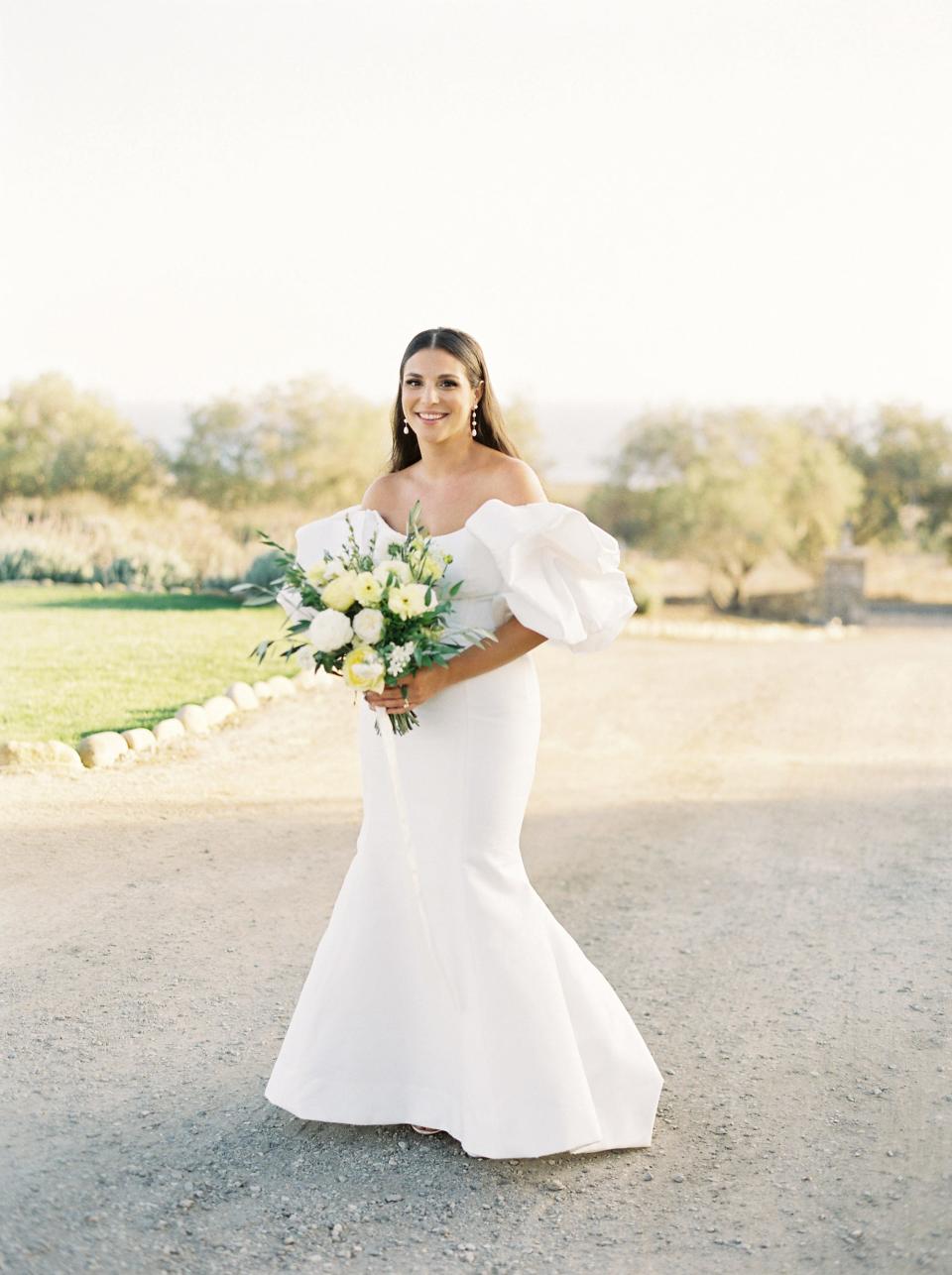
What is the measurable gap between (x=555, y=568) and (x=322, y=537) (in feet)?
1.94

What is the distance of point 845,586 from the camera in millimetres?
22547

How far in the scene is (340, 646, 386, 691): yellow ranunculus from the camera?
2.85 metres

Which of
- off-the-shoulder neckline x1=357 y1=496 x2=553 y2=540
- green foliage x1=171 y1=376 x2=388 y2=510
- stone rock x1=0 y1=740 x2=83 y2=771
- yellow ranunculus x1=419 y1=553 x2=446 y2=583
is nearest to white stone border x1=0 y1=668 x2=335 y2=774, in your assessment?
stone rock x1=0 y1=740 x2=83 y2=771

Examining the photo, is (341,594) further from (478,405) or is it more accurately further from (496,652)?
(478,405)

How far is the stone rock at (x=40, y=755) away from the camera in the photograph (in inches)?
291

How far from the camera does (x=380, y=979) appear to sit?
3.19 meters

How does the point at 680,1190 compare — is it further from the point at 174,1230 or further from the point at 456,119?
the point at 456,119

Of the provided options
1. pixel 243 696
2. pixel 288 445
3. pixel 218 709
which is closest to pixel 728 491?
pixel 288 445

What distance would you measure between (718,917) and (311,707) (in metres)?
4.90

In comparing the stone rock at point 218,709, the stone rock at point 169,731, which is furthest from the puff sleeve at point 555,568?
the stone rock at point 218,709

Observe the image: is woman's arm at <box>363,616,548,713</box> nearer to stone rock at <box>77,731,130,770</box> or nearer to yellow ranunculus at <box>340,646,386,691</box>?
yellow ranunculus at <box>340,646,386,691</box>

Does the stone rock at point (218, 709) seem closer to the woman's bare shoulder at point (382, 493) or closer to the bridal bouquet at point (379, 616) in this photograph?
the woman's bare shoulder at point (382, 493)

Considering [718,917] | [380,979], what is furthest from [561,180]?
[380,979]

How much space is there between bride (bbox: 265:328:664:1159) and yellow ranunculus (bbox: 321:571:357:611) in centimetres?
15
